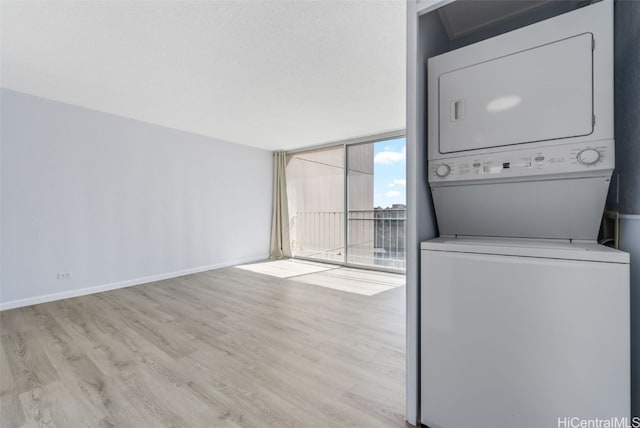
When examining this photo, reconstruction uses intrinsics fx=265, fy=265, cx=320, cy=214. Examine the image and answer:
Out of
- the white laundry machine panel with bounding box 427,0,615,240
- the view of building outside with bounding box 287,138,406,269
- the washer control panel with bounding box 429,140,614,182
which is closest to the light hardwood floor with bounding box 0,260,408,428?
the white laundry machine panel with bounding box 427,0,615,240

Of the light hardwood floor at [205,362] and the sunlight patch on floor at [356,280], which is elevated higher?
the sunlight patch on floor at [356,280]

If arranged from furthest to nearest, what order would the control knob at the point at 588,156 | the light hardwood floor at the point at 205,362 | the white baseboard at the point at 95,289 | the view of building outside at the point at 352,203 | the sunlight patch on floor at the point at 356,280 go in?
the view of building outside at the point at 352,203, the sunlight patch on floor at the point at 356,280, the white baseboard at the point at 95,289, the light hardwood floor at the point at 205,362, the control knob at the point at 588,156

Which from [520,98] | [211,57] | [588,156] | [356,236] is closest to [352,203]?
[356,236]

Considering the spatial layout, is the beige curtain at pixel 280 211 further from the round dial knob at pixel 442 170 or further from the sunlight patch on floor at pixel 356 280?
the round dial knob at pixel 442 170

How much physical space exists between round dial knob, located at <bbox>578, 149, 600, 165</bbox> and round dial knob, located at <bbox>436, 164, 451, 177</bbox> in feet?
1.48

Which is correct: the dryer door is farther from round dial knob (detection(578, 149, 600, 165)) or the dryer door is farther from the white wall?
the white wall

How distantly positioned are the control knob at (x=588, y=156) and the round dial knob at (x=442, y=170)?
45 cm

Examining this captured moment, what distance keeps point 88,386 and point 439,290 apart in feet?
6.74

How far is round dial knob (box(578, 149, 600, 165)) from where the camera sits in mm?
975

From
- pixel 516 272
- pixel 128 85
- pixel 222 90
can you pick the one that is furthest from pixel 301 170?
pixel 516 272

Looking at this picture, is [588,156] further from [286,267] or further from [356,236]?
[286,267]

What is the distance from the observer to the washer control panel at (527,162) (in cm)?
98

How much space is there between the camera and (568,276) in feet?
3.02

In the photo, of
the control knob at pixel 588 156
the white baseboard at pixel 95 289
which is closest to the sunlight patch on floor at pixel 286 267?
the white baseboard at pixel 95 289
